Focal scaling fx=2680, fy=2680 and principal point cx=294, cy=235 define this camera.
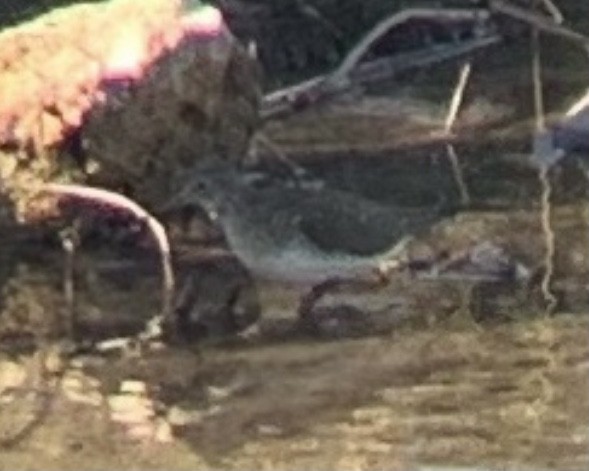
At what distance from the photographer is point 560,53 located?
10453 millimetres

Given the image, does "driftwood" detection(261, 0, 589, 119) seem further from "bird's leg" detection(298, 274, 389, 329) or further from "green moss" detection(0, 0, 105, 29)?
"bird's leg" detection(298, 274, 389, 329)

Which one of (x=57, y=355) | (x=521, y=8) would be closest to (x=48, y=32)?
(x=57, y=355)

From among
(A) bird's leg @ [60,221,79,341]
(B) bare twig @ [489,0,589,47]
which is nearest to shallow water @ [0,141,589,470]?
(A) bird's leg @ [60,221,79,341]

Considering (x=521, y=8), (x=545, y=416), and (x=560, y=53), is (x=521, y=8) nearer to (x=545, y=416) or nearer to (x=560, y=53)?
(x=560, y=53)

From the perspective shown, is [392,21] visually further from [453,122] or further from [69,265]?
[69,265]

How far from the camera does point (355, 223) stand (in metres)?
8.31

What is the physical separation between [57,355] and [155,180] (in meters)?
1.02

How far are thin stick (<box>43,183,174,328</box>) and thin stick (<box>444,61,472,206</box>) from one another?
3.84 ft

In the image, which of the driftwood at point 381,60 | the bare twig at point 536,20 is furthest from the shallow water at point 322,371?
the bare twig at point 536,20

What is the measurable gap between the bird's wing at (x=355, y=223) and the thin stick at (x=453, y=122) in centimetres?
28

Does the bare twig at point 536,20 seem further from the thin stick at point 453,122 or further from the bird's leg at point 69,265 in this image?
the bird's leg at point 69,265

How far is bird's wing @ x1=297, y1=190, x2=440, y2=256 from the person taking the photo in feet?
26.3

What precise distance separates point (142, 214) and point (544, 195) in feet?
4.81

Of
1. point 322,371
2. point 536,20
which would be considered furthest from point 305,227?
point 536,20
